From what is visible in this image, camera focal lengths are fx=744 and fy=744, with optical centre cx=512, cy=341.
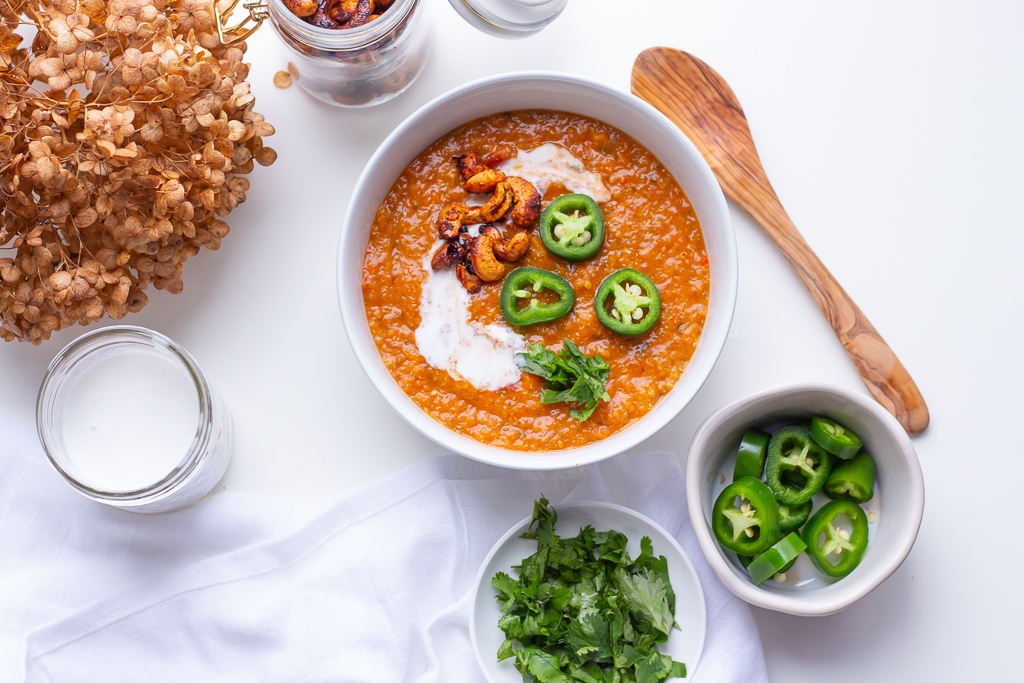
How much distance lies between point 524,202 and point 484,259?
0.22 metres

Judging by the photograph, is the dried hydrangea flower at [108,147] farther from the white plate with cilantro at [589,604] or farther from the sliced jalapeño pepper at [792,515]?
the sliced jalapeño pepper at [792,515]

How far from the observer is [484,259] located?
225 centimetres

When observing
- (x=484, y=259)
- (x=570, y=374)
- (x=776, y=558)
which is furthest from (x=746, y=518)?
(x=484, y=259)

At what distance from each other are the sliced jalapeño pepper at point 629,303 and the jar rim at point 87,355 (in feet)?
4.05

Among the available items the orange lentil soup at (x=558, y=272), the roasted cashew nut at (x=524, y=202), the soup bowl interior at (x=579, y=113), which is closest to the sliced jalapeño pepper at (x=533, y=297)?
the orange lentil soup at (x=558, y=272)

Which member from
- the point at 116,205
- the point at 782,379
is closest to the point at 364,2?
the point at 116,205

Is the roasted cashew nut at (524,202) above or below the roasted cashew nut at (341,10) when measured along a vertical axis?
below

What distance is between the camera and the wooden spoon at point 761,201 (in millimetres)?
2477

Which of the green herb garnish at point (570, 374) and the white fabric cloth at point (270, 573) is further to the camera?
the white fabric cloth at point (270, 573)

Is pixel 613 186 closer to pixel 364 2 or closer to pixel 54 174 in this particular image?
pixel 364 2

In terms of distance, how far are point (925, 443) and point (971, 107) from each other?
3.88ft

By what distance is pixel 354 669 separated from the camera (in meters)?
2.43

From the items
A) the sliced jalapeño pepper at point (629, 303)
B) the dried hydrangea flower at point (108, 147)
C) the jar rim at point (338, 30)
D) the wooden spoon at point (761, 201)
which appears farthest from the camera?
the wooden spoon at point (761, 201)

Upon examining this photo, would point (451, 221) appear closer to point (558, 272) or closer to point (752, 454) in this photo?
point (558, 272)
